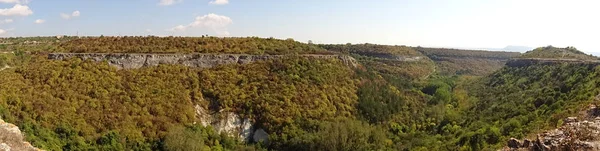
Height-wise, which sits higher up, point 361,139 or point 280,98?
point 280,98

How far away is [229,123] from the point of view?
67.9 m

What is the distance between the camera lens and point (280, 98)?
2889 inches

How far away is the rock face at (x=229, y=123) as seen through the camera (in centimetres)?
6712

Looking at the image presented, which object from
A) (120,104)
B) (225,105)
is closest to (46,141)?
(120,104)

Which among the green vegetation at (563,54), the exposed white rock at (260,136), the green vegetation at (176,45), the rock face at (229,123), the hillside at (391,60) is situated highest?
the green vegetation at (176,45)

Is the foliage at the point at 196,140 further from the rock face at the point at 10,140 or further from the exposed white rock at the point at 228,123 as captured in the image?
the rock face at the point at 10,140

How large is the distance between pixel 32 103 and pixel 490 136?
55078mm

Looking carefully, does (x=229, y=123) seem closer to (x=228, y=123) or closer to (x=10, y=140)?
(x=228, y=123)

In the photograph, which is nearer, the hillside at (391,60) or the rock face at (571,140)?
the rock face at (571,140)

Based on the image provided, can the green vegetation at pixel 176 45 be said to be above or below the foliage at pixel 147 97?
above

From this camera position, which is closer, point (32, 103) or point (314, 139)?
point (32, 103)

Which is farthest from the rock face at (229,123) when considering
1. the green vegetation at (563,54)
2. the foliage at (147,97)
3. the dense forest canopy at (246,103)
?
the green vegetation at (563,54)

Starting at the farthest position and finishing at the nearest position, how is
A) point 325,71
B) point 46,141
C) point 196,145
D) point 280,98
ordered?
point 325,71 → point 280,98 → point 196,145 → point 46,141

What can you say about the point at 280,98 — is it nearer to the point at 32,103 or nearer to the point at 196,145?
the point at 196,145
